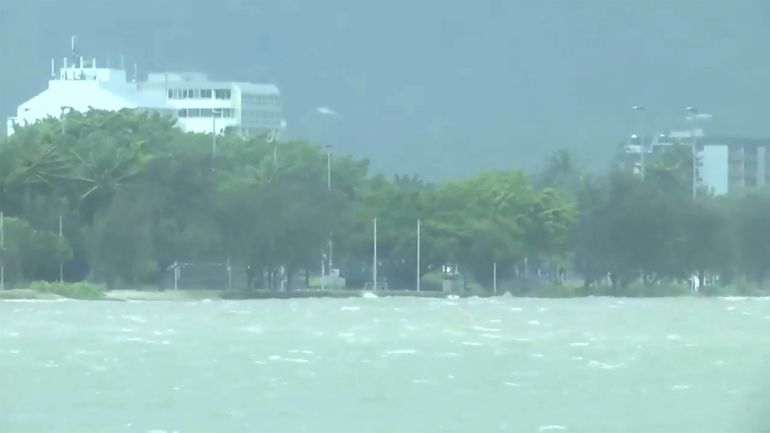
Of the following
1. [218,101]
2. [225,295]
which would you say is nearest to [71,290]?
[225,295]

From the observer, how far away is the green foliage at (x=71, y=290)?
197 feet

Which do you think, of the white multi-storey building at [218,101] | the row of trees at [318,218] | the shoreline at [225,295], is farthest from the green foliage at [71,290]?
the white multi-storey building at [218,101]

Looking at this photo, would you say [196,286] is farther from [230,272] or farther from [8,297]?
[8,297]

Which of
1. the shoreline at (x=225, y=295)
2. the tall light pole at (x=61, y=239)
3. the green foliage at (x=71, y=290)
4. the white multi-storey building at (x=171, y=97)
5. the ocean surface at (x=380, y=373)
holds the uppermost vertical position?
the white multi-storey building at (x=171, y=97)

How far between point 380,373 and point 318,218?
36940 millimetres

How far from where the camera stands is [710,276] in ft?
220

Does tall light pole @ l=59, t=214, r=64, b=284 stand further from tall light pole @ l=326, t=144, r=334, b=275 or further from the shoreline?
tall light pole @ l=326, t=144, r=334, b=275

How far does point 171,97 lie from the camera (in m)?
114

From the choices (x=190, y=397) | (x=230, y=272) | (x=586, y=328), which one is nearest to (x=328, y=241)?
(x=230, y=272)

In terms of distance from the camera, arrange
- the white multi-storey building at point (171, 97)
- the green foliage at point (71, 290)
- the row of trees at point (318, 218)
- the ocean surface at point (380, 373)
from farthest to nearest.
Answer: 1. the white multi-storey building at point (171, 97)
2. the row of trees at point (318, 218)
3. the green foliage at point (71, 290)
4. the ocean surface at point (380, 373)

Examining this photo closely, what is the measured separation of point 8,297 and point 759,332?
24.1 metres

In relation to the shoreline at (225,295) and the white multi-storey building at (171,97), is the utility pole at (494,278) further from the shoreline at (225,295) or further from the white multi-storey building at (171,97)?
Answer: the white multi-storey building at (171,97)

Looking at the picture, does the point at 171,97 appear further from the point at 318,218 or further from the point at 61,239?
the point at 61,239

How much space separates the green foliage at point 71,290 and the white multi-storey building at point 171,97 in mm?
43519
